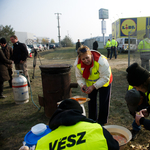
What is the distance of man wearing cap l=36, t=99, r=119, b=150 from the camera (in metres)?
1.17

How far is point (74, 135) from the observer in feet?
3.93

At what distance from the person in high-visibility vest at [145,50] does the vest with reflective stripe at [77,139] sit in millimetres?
5326

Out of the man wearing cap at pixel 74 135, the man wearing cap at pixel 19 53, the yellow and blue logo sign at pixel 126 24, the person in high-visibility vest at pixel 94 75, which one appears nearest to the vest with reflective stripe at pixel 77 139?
the man wearing cap at pixel 74 135

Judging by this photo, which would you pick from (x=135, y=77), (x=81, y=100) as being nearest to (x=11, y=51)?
(x=81, y=100)

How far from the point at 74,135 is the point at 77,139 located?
4cm

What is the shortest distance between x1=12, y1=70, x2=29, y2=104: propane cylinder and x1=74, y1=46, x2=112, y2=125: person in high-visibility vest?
2288mm

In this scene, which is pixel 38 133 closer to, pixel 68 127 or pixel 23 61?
pixel 68 127

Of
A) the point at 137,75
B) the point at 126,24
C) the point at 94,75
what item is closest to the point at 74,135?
the point at 137,75

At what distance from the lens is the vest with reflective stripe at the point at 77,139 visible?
1.16 m

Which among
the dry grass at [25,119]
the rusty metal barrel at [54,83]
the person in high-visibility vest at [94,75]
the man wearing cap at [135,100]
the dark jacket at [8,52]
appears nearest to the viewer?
the man wearing cap at [135,100]

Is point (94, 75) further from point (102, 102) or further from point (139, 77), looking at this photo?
point (139, 77)

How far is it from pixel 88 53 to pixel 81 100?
0.87m

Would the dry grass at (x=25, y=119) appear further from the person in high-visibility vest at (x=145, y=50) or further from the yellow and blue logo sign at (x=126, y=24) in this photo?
the yellow and blue logo sign at (x=126, y=24)

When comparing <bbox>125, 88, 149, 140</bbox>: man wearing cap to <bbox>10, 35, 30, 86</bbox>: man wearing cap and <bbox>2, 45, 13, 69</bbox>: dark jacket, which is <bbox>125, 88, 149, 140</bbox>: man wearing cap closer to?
<bbox>10, 35, 30, 86</bbox>: man wearing cap
